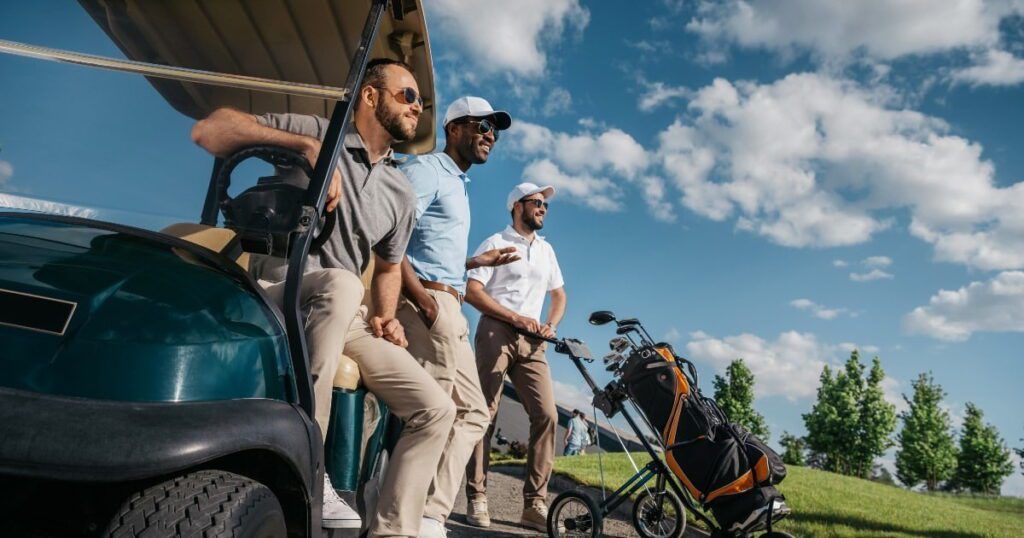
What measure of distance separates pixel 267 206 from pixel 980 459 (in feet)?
133

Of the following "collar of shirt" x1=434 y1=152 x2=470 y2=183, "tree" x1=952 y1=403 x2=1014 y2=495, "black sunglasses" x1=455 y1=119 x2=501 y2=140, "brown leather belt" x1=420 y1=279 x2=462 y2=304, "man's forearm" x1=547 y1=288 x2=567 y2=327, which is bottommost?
"brown leather belt" x1=420 y1=279 x2=462 y2=304

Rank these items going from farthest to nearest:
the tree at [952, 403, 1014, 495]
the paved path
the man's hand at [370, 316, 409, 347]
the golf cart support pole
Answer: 1. the tree at [952, 403, 1014, 495]
2. the paved path
3. the man's hand at [370, 316, 409, 347]
4. the golf cart support pole

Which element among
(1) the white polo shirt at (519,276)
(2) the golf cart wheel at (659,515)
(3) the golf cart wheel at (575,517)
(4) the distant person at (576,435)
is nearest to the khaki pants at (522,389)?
(1) the white polo shirt at (519,276)

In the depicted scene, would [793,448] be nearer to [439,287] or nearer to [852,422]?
[852,422]

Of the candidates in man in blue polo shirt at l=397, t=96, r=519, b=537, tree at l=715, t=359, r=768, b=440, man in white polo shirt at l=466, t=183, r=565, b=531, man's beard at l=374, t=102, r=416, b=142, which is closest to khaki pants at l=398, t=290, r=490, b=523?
man in blue polo shirt at l=397, t=96, r=519, b=537

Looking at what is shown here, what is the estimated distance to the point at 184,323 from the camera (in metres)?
1.42

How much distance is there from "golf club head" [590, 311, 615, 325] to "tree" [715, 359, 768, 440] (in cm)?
3552

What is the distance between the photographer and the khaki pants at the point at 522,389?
5.61 m

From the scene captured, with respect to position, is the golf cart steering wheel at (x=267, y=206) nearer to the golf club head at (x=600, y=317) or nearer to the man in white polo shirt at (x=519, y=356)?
the man in white polo shirt at (x=519, y=356)

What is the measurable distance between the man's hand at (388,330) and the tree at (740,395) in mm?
38268

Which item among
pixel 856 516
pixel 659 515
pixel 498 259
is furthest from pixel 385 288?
pixel 856 516

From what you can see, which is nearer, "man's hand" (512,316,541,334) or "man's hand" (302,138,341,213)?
"man's hand" (302,138,341,213)

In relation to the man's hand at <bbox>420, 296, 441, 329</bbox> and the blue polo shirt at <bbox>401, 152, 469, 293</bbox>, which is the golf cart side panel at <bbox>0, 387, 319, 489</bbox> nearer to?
the man's hand at <bbox>420, 296, 441, 329</bbox>

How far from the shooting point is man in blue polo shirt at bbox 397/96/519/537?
140 inches
